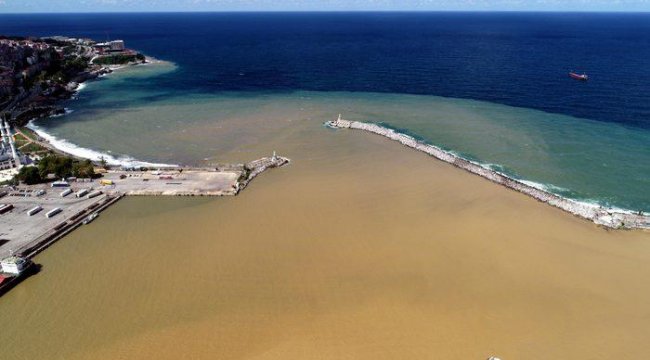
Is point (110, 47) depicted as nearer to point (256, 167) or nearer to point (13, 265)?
point (256, 167)

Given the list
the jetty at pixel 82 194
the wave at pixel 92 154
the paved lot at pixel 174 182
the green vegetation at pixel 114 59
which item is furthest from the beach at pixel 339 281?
the green vegetation at pixel 114 59

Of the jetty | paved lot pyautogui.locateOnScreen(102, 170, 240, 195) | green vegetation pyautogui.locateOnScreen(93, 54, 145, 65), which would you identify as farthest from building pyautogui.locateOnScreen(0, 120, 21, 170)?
green vegetation pyautogui.locateOnScreen(93, 54, 145, 65)

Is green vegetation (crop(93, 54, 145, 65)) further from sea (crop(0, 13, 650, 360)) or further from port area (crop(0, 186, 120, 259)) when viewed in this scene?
port area (crop(0, 186, 120, 259))

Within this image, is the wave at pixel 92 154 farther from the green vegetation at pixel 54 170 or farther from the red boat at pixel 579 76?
the red boat at pixel 579 76

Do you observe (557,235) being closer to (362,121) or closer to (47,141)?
(362,121)

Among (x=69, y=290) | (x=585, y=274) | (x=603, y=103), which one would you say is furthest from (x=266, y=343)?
(x=603, y=103)

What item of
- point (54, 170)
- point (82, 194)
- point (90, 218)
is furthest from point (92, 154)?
point (90, 218)
